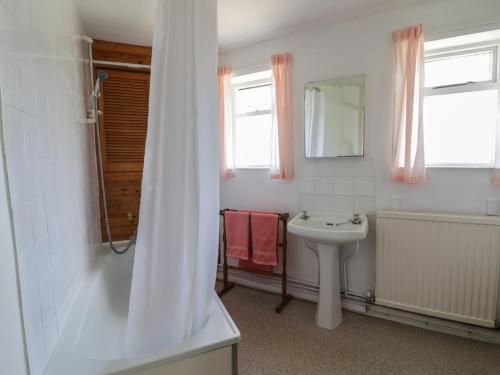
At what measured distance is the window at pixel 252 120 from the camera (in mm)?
2641

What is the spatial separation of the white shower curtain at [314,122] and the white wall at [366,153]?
8cm

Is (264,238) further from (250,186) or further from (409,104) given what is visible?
(409,104)

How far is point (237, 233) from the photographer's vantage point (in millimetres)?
2436

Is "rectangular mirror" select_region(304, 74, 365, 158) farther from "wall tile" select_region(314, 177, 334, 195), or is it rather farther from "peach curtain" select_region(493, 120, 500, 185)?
"peach curtain" select_region(493, 120, 500, 185)

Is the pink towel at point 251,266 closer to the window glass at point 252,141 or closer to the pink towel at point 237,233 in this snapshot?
the pink towel at point 237,233

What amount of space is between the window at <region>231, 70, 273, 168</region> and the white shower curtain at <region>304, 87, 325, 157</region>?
16.3 inches

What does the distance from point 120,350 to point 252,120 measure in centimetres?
219

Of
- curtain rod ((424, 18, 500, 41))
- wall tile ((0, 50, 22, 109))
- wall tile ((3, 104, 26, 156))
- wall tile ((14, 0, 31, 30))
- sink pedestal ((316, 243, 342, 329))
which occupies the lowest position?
sink pedestal ((316, 243, 342, 329))

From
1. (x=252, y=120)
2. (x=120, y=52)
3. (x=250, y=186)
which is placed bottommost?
(x=250, y=186)

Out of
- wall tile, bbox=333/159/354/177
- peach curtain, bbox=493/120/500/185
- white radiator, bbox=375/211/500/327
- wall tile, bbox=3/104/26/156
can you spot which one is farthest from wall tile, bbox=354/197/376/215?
wall tile, bbox=3/104/26/156

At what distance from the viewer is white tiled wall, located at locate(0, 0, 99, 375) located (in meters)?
0.79

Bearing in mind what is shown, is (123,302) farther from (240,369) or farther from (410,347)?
(410,347)

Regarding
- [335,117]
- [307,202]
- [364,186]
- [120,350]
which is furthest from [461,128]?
[120,350]

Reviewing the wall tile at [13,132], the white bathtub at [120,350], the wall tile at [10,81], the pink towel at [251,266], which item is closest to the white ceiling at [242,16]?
the wall tile at [10,81]
